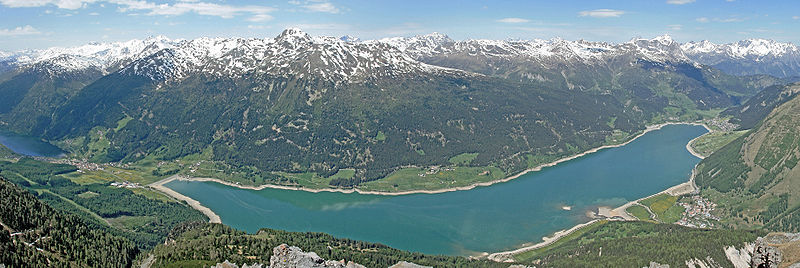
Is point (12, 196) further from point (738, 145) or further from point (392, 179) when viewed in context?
point (738, 145)

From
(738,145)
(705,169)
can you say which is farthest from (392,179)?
(738,145)

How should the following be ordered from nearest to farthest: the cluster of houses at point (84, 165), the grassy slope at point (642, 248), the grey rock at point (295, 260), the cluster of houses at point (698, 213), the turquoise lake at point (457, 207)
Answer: the grey rock at point (295, 260)
the grassy slope at point (642, 248)
the turquoise lake at point (457, 207)
the cluster of houses at point (698, 213)
the cluster of houses at point (84, 165)

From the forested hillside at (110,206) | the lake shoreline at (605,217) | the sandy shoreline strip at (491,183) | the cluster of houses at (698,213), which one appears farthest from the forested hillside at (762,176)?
the forested hillside at (110,206)

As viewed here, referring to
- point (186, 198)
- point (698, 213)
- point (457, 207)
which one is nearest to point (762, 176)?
point (698, 213)

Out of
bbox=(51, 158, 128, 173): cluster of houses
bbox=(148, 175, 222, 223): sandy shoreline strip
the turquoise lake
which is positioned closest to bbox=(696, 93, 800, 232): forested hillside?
the turquoise lake

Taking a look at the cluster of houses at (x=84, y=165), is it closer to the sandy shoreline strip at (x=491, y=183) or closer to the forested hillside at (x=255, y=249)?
the sandy shoreline strip at (x=491, y=183)

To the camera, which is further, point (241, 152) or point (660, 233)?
point (241, 152)
